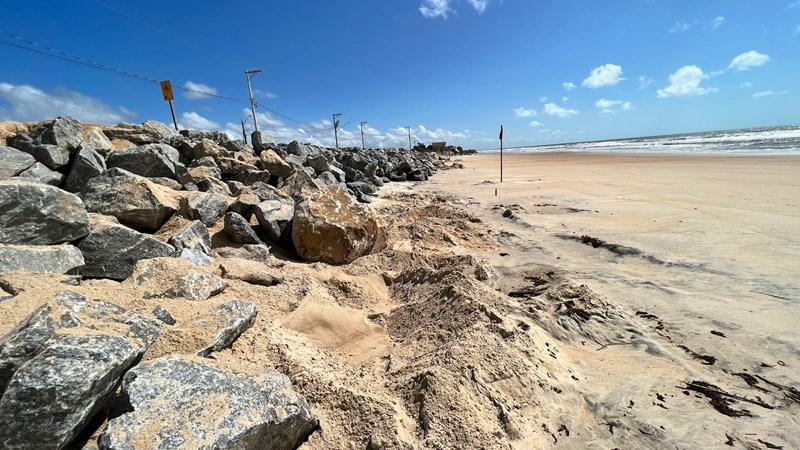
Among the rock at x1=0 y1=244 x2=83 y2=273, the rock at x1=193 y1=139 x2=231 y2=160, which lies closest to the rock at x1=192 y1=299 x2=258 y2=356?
the rock at x1=0 y1=244 x2=83 y2=273

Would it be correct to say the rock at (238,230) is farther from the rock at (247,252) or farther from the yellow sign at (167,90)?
the yellow sign at (167,90)

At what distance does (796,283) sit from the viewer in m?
3.84

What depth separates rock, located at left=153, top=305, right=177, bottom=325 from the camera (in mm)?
2283

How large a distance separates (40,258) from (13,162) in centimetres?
316

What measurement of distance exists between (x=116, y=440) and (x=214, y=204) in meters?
3.88

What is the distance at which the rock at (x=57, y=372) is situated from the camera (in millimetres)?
1435

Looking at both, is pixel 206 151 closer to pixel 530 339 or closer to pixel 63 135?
pixel 63 135

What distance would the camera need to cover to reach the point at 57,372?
1.50 m

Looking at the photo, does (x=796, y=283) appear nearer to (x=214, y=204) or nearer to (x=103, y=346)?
(x=103, y=346)

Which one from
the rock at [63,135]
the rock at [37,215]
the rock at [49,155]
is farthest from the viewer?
the rock at [63,135]

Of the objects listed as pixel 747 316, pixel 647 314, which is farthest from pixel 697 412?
pixel 747 316

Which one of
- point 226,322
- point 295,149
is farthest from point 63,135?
point 295,149

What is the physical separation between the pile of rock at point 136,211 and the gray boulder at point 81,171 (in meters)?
0.01

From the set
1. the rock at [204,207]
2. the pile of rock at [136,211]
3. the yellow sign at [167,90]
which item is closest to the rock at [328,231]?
the pile of rock at [136,211]
